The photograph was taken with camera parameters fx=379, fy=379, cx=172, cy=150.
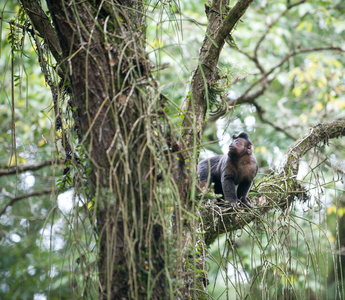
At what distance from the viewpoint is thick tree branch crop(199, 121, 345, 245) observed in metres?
3.76

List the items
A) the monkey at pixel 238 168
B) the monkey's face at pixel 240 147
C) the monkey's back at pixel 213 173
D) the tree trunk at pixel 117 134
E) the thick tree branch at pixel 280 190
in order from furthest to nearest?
the monkey's back at pixel 213 173, the monkey's face at pixel 240 147, the monkey at pixel 238 168, the thick tree branch at pixel 280 190, the tree trunk at pixel 117 134

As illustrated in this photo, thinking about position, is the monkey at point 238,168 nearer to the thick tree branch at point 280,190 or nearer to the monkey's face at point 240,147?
the monkey's face at point 240,147

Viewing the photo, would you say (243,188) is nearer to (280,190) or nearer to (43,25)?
(280,190)

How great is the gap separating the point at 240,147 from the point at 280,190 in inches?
50.8

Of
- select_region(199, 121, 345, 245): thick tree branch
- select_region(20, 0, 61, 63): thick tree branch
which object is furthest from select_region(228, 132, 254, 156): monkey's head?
select_region(20, 0, 61, 63): thick tree branch

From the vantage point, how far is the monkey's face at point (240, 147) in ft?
17.7

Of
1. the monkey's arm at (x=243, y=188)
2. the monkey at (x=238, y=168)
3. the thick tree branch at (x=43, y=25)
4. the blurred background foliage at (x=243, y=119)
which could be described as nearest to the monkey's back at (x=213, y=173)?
the monkey at (x=238, y=168)

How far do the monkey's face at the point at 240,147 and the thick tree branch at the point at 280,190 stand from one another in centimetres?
81

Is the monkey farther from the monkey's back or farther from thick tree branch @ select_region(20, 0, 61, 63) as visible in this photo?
thick tree branch @ select_region(20, 0, 61, 63)

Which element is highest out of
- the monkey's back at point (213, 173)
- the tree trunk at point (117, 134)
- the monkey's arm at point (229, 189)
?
the monkey's back at point (213, 173)

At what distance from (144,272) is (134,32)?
51.9 inches

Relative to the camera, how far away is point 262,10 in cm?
1005

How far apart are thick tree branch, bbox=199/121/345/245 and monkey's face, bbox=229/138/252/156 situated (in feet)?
2.65

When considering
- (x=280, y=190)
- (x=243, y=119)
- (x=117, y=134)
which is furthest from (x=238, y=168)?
(x=243, y=119)
